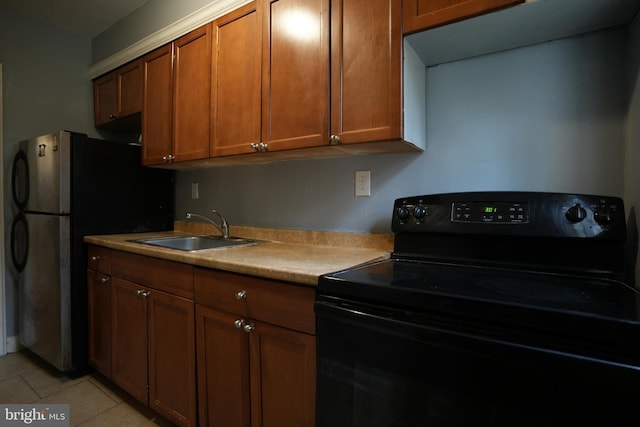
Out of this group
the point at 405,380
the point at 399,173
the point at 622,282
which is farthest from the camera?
the point at 399,173

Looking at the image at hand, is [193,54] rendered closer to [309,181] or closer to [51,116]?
[309,181]

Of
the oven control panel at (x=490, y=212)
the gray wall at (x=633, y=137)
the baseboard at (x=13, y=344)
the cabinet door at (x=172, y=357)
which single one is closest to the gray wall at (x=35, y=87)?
the baseboard at (x=13, y=344)

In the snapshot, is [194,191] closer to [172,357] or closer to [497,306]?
[172,357]

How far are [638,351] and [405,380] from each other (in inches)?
17.8

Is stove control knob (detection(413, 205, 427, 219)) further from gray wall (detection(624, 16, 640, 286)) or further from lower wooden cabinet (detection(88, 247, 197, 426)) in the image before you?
lower wooden cabinet (detection(88, 247, 197, 426))

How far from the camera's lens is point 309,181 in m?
1.80

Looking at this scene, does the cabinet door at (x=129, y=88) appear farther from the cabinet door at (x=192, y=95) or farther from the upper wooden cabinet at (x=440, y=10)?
the upper wooden cabinet at (x=440, y=10)

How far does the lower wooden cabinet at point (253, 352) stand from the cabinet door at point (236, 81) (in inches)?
27.7

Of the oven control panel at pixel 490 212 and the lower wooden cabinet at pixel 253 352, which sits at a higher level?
the oven control panel at pixel 490 212

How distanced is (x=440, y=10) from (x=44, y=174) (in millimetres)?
2371

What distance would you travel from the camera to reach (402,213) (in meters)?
1.32

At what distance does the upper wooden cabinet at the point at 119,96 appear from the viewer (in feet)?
7.41

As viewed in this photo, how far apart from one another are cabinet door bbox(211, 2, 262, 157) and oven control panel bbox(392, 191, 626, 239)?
0.84m

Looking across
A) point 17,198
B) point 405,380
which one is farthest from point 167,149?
point 405,380
